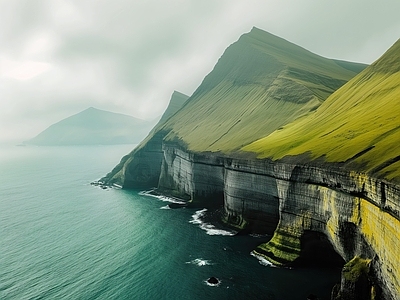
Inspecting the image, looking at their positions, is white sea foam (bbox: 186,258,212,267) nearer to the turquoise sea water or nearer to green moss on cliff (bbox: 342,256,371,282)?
the turquoise sea water

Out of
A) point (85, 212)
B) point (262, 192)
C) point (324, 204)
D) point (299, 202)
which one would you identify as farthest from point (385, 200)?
point (85, 212)

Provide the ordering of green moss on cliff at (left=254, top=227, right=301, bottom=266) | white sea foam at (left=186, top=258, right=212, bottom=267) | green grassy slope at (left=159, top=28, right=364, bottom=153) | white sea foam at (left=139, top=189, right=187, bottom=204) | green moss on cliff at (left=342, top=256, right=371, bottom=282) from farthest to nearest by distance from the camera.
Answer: white sea foam at (left=139, top=189, right=187, bottom=204), green grassy slope at (left=159, top=28, right=364, bottom=153), white sea foam at (left=186, top=258, right=212, bottom=267), green moss on cliff at (left=254, top=227, right=301, bottom=266), green moss on cliff at (left=342, top=256, right=371, bottom=282)

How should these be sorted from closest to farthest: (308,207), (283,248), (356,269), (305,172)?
(356,269)
(308,207)
(305,172)
(283,248)

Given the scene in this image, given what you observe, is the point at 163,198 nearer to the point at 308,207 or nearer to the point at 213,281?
the point at 213,281

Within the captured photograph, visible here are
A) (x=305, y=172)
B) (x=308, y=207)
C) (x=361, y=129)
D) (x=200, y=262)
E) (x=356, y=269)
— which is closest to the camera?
(x=356, y=269)

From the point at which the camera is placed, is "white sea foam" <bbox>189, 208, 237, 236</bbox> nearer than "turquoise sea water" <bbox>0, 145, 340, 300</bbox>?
No

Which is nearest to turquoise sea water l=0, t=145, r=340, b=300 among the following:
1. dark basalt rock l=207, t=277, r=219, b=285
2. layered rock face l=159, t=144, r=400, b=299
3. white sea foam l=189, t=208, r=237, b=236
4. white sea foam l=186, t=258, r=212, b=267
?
white sea foam l=186, t=258, r=212, b=267

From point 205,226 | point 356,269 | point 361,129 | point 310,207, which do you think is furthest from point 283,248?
point 205,226
